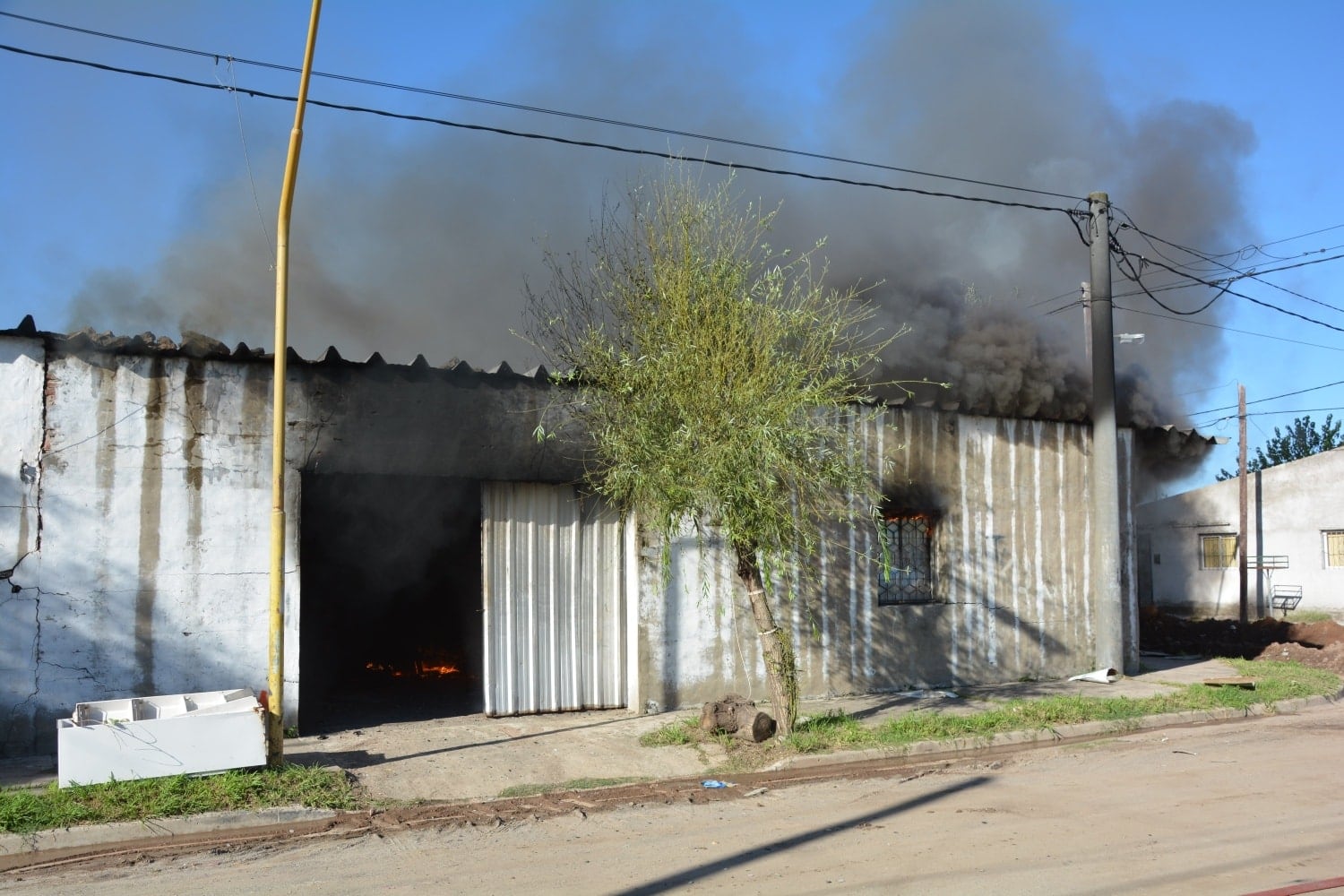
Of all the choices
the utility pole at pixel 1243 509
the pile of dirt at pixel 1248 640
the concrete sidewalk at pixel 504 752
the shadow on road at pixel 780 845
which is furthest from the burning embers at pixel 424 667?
the utility pole at pixel 1243 509

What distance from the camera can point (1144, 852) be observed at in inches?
235

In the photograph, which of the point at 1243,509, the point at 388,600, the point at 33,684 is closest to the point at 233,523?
the point at 33,684

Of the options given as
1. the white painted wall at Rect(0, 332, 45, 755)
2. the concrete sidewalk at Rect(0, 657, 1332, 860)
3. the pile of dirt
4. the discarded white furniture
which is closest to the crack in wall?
the white painted wall at Rect(0, 332, 45, 755)

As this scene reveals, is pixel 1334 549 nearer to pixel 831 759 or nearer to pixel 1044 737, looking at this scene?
pixel 1044 737

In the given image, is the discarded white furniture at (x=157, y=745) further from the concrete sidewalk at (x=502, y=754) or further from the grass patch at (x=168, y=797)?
the concrete sidewalk at (x=502, y=754)

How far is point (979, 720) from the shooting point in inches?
405

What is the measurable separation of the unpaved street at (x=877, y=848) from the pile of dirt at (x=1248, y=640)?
29.9ft

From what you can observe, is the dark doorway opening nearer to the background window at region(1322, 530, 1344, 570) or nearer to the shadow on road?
the shadow on road

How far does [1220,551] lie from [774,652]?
84.7 ft

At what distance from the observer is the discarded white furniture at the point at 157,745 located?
22.6ft

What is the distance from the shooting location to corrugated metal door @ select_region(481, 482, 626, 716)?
10633mm

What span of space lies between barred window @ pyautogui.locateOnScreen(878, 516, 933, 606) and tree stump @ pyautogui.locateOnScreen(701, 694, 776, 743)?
351cm

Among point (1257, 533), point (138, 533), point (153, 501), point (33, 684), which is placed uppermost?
point (153, 501)

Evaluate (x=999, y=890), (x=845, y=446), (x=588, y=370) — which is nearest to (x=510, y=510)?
(x=588, y=370)
